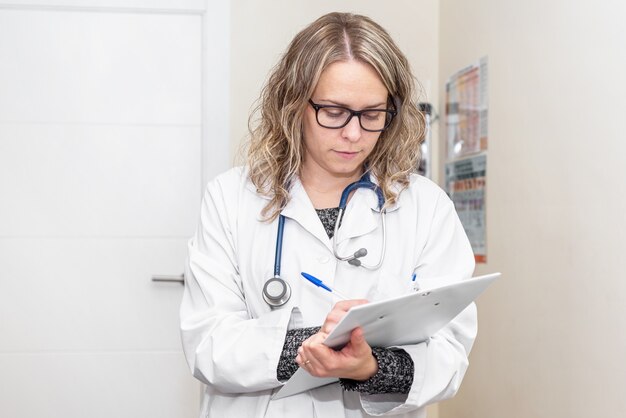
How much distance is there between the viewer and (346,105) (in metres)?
1.33

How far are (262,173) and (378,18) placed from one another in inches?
62.4

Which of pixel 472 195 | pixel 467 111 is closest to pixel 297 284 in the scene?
pixel 472 195

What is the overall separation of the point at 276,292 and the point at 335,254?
135 millimetres

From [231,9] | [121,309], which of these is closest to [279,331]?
[121,309]

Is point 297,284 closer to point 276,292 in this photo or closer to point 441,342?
point 276,292

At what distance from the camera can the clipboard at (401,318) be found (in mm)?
1053

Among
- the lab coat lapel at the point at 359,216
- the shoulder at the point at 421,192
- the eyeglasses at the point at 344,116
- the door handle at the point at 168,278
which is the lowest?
the door handle at the point at 168,278

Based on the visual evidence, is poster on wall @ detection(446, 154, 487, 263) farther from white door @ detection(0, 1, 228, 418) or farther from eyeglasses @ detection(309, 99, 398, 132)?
eyeglasses @ detection(309, 99, 398, 132)

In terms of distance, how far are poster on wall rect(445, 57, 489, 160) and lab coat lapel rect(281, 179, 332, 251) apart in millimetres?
1079

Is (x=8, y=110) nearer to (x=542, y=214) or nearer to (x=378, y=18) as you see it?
(x=378, y=18)

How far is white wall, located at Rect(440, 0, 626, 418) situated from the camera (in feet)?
5.12

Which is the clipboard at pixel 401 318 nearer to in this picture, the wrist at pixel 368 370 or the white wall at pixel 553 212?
the wrist at pixel 368 370

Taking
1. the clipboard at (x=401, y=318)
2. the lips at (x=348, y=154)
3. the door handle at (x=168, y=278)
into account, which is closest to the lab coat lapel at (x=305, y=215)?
the lips at (x=348, y=154)

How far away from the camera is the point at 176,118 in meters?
2.80
